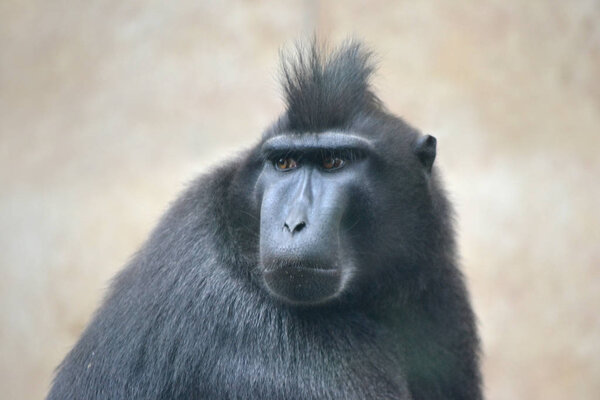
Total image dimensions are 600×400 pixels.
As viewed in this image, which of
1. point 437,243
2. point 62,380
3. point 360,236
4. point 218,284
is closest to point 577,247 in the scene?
point 437,243

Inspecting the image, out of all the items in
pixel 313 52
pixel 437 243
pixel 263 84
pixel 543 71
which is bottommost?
pixel 437 243

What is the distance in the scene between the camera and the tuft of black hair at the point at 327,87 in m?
5.39

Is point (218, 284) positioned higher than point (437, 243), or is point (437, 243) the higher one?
point (437, 243)

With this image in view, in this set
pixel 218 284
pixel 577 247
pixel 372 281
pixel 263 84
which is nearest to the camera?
pixel 218 284

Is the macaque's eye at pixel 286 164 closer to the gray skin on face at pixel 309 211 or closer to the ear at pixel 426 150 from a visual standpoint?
the gray skin on face at pixel 309 211

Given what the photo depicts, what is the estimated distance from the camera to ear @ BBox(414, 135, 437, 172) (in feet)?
18.4

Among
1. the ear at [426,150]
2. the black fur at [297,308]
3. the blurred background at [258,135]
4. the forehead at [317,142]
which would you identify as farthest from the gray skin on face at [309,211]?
the blurred background at [258,135]

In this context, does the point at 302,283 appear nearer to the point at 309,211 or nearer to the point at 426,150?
the point at 309,211

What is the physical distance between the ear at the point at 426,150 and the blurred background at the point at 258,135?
11.0 ft

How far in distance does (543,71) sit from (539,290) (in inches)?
88.1

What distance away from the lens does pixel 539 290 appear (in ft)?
28.8

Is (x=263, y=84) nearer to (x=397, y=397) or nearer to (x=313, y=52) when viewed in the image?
(x=313, y=52)

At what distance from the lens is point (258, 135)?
30.9 feet

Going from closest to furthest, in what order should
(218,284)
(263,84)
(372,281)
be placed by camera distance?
(218,284)
(372,281)
(263,84)
